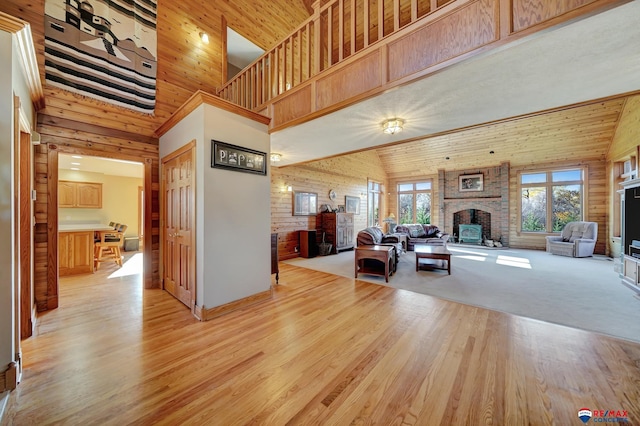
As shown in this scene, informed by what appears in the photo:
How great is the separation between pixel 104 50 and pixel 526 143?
33.1 ft

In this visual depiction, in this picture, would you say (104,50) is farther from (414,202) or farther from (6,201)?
(414,202)

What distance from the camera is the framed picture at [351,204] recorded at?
8531mm

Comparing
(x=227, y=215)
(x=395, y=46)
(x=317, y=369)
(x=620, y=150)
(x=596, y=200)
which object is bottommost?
(x=317, y=369)

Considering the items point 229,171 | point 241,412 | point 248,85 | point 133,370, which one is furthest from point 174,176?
point 241,412

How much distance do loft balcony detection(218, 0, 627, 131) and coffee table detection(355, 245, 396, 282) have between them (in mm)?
2526

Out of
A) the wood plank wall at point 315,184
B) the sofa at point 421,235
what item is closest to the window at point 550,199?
the sofa at point 421,235

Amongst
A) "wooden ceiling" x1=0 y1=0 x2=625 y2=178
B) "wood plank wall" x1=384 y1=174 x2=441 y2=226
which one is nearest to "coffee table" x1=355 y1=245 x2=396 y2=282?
"wooden ceiling" x1=0 y1=0 x2=625 y2=178

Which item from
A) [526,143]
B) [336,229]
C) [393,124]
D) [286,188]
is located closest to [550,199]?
[526,143]

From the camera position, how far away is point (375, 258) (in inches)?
170

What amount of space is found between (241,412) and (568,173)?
10338 millimetres

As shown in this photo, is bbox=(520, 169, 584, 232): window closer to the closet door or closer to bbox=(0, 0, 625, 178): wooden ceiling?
bbox=(0, 0, 625, 178): wooden ceiling

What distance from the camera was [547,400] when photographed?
Answer: 5.01ft

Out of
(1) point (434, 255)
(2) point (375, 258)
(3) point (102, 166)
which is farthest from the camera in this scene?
(3) point (102, 166)

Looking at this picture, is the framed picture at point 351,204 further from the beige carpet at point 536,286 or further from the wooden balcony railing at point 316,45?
the wooden balcony railing at point 316,45
